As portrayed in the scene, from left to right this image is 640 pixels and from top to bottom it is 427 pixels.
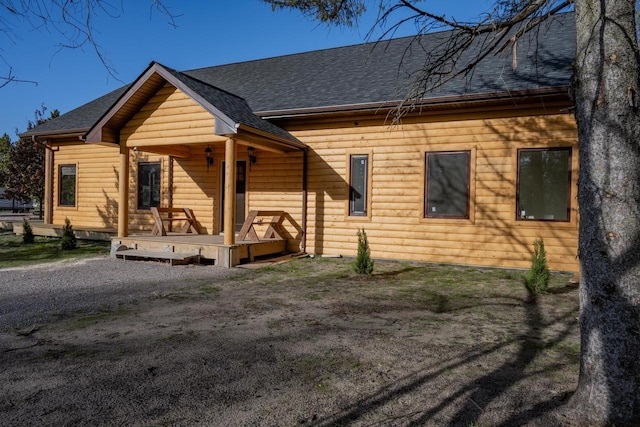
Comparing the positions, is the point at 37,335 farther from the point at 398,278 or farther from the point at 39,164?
the point at 39,164

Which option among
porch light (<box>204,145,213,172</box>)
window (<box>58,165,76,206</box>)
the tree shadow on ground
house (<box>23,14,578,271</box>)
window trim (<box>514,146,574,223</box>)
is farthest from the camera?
window (<box>58,165,76,206</box>)

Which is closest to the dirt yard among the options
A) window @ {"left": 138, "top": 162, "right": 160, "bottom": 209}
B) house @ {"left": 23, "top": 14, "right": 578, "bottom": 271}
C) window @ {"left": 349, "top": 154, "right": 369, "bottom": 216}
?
house @ {"left": 23, "top": 14, "right": 578, "bottom": 271}

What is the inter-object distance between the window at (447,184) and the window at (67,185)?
39.7 feet

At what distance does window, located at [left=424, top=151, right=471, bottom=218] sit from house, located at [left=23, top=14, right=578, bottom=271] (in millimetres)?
22

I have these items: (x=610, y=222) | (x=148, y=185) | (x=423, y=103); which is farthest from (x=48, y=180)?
(x=610, y=222)

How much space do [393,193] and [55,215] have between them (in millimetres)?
12312

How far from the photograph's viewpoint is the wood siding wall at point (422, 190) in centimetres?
834

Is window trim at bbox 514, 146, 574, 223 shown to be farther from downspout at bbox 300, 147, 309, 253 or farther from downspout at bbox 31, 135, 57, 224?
downspout at bbox 31, 135, 57, 224

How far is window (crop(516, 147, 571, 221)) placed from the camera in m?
8.22

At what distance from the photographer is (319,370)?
11.3 ft

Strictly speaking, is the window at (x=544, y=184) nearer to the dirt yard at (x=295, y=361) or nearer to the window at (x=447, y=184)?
the window at (x=447, y=184)

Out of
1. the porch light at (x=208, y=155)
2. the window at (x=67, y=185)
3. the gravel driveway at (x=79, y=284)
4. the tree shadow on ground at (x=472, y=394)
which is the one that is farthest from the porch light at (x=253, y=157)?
the tree shadow on ground at (x=472, y=394)

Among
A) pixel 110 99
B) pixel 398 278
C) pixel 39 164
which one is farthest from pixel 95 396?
pixel 39 164

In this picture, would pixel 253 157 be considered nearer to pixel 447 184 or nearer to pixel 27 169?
pixel 447 184
